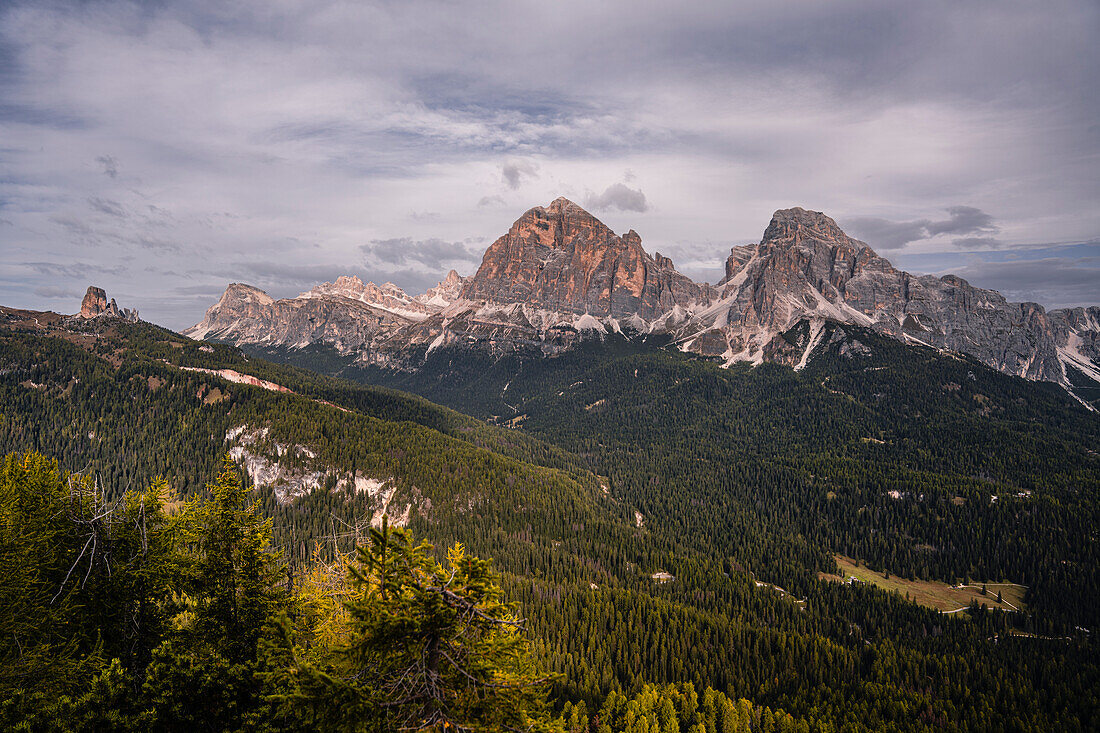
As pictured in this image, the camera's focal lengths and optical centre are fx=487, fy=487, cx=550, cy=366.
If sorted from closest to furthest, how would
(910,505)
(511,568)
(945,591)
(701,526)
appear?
(511,568)
(945,591)
(701,526)
(910,505)

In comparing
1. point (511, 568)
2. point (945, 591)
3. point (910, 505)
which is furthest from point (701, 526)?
point (910, 505)

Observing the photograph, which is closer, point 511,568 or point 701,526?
point 511,568

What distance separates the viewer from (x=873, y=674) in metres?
79.9

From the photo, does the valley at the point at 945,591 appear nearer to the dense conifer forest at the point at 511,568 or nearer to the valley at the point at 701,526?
the valley at the point at 701,526

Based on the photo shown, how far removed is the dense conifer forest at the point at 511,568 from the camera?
1681 cm

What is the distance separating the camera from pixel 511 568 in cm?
10881

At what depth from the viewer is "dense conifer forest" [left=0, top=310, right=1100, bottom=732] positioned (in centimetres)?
1681

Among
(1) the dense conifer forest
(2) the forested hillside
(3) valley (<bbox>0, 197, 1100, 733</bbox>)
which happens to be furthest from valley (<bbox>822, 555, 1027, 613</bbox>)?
(1) the dense conifer forest

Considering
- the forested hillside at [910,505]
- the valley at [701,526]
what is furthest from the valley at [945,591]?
the forested hillside at [910,505]

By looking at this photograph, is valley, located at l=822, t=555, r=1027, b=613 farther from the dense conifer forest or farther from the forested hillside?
the dense conifer forest

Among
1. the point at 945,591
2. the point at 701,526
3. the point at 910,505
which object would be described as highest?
the point at 910,505

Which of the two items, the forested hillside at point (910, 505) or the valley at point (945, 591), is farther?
the forested hillside at point (910, 505)

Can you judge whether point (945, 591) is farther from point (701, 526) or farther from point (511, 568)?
point (511, 568)

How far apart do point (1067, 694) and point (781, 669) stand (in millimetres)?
42322
